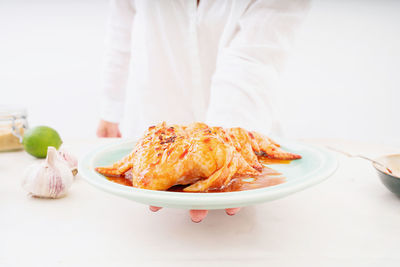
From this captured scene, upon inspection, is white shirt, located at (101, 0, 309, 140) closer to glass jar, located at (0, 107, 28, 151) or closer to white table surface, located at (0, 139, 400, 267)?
white table surface, located at (0, 139, 400, 267)

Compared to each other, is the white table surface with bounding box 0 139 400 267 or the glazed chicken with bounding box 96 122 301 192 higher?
the glazed chicken with bounding box 96 122 301 192

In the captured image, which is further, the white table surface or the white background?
the white background

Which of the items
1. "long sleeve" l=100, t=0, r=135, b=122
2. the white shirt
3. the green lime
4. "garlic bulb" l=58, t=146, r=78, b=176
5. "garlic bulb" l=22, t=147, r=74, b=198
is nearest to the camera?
"garlic bulb" l=22, t=147, r=74, b=198

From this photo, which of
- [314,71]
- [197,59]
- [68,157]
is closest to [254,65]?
[197,59]

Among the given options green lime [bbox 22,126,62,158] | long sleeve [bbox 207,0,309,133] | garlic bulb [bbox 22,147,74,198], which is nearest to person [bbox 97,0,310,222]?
long sleeve [bbox 207,0,309,133]

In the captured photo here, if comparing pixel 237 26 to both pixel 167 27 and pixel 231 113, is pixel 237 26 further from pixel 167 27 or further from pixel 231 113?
pixel 231 113

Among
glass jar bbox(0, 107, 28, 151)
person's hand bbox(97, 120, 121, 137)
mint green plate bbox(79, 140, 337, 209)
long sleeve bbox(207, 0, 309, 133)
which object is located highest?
long sleeve bbox(207, 0, 309, 133)
